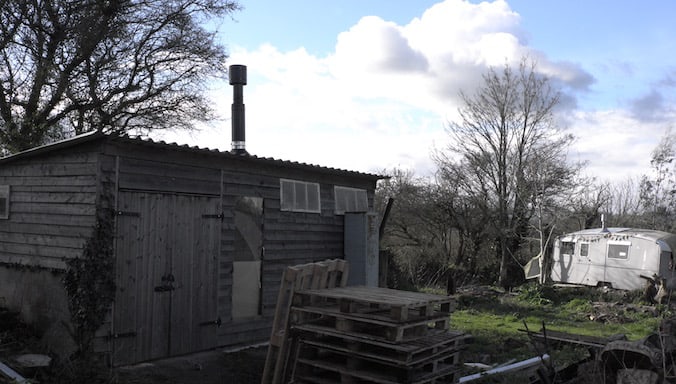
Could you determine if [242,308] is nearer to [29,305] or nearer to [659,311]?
[29,305]

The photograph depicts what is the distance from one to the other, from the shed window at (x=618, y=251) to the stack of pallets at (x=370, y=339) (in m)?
13.8

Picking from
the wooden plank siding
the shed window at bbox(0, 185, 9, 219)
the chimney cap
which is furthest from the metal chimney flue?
the shed window at bbox(0, 185, 9, 219)

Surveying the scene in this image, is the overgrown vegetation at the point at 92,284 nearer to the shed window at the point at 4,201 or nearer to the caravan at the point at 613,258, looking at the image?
the shed window at the point at 4,201

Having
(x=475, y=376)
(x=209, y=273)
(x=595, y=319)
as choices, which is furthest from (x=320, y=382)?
(x=595, y=319)

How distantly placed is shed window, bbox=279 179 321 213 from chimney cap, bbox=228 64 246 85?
2.89 m

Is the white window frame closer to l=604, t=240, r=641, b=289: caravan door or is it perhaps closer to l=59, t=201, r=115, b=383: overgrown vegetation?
l=604, t=240, r=641, b=289: caravan door

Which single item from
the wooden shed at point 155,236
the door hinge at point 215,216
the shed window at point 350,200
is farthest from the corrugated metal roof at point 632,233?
the door hinge at point 215,216

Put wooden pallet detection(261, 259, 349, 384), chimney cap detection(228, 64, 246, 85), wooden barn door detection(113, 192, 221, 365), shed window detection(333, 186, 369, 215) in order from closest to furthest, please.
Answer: wooden pallet detection(261, 259, 349, 384), wooden barn door detection(113, 192, 221, 365), shed window detection(333, 186, 369, 215), chimney cap detection(228, 64, 246, 85)

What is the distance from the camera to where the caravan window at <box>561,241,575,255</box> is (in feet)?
65.4

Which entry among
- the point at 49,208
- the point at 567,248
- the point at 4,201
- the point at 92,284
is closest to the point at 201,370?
the point at 92,284

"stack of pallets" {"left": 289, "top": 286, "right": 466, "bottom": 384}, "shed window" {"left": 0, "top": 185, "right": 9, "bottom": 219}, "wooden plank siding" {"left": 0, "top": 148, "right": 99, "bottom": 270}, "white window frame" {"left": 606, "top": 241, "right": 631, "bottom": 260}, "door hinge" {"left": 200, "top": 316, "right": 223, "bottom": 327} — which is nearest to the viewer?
"stack of pallets" {"left": 289, "top": 286, "right": 466, "bottom": 384}

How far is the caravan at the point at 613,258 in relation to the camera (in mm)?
17625

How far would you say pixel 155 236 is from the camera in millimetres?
7945

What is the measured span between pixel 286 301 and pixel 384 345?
1979 millimetres
